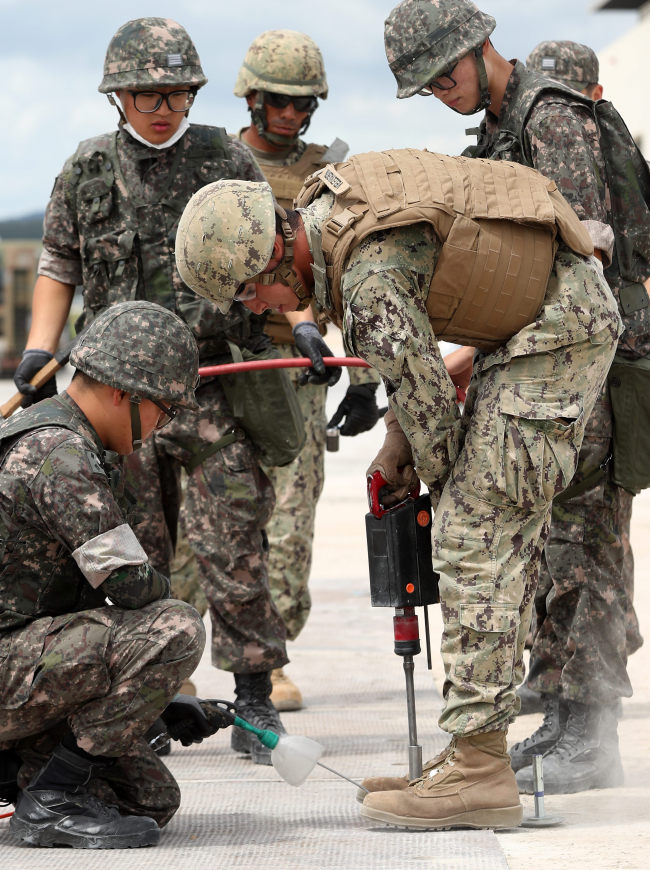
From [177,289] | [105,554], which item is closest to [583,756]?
[105,554]

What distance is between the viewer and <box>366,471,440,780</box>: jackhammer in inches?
165

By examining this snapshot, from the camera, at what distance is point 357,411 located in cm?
591

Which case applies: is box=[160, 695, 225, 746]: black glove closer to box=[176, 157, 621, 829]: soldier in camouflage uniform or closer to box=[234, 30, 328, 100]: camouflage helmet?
box=[176, 157, 621, 829]: soldier in camouflage uniform

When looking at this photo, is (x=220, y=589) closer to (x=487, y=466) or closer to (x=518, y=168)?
(x=487, y=466)

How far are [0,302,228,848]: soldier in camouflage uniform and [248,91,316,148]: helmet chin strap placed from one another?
2537 mm

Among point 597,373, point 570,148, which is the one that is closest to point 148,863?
point 597,373

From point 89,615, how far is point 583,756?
1.66 m

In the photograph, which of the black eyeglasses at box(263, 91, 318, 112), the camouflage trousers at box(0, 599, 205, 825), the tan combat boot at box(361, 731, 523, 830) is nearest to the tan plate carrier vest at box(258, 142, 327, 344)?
the black eyeglasses at box(263, 91, 318, 112)

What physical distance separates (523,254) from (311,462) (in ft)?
8.85

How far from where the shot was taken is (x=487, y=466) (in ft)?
A: 12.9

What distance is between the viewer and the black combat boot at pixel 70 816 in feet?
12.7

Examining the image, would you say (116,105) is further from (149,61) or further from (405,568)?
(405,568)

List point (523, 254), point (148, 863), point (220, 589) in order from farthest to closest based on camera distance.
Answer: point (220, 589) < point (523, 254) < point (148, 863)

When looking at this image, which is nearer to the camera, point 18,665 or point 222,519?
point 18,665
